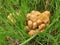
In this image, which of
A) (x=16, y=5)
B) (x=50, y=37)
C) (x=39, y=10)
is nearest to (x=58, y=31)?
(x=50, y=37)

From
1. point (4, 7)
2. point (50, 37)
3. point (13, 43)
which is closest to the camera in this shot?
point (50, 37)

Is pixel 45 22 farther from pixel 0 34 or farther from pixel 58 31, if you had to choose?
pixel 0 34

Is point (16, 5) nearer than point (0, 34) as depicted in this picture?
No

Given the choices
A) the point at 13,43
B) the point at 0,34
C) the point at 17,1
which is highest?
the point at 17,1
